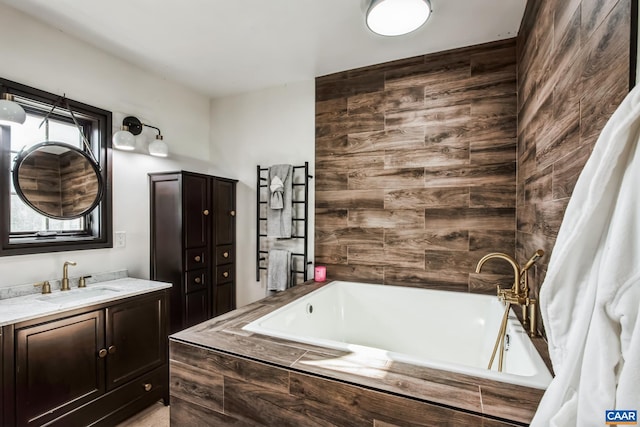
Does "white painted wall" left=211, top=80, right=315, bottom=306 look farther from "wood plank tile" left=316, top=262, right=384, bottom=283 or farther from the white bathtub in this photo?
the white bathtub

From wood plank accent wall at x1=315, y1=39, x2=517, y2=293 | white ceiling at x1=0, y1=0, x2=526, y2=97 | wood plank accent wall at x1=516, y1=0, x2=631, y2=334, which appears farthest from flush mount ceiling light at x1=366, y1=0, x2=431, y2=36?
wood plank accent wall at x1=315, y1=39, x2=517, y2=293

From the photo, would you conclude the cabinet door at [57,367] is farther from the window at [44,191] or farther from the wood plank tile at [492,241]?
the wood plank tile at [492,241]

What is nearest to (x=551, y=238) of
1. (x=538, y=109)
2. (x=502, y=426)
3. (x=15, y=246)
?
(x=538, y=109)

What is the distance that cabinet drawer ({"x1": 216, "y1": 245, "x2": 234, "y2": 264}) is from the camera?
2.93 m

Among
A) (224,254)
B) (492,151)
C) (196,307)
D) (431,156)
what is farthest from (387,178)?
(196,307)

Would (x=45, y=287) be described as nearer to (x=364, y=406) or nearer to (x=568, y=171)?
(x=364, y=406)

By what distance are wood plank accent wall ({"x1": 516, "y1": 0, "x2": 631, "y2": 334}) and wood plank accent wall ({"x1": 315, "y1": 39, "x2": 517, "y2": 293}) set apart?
0.18 meters

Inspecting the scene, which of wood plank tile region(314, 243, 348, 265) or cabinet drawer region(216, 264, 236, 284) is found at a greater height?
wood plank tile region(314, 243, 348, 265)

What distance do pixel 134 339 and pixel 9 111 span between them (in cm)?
154

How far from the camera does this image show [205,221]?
274 cm

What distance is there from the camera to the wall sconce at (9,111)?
1.61m

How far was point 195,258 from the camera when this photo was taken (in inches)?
103

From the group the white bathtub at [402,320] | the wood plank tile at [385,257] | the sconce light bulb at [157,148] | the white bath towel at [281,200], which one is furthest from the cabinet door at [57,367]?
the wood plank tile at [385,257]

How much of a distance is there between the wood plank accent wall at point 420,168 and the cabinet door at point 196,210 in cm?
105
